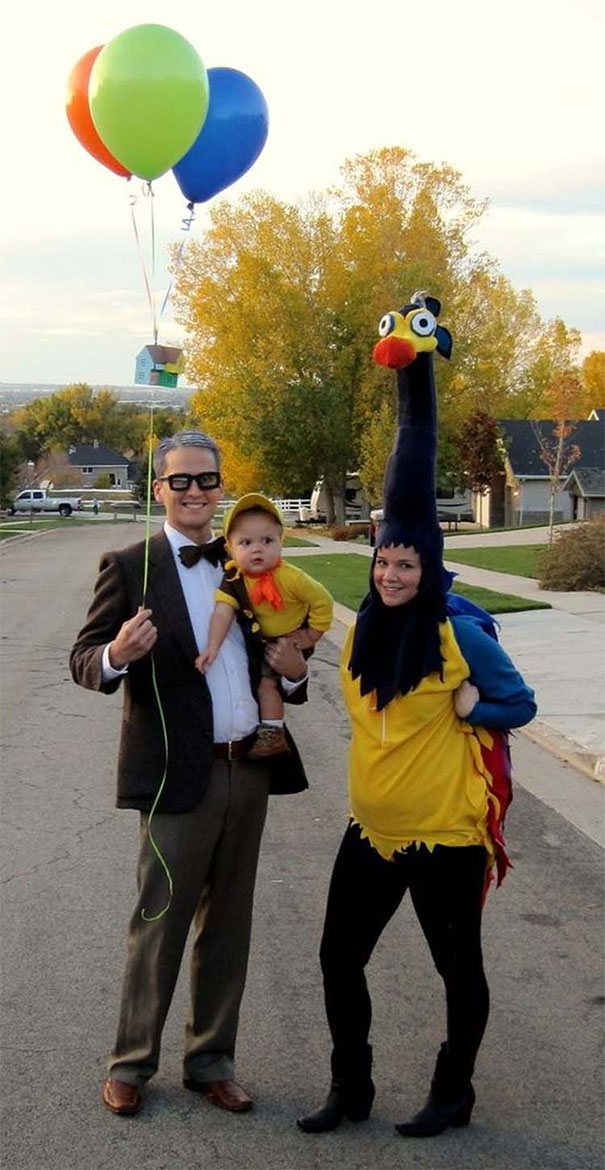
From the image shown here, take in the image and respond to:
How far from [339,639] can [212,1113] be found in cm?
1355

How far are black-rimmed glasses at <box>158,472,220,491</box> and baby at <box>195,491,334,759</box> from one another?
12 centimetres

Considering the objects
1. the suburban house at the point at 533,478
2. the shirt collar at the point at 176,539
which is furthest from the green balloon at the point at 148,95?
the suburban house at the point at 533,478

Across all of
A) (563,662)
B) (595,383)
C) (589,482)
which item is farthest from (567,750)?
(595,383)

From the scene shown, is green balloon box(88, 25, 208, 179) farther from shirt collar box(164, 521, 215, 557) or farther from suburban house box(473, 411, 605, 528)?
suburban house box(473, 411, 605, 528)

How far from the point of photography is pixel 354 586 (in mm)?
22312

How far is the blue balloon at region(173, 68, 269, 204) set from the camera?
4809mm

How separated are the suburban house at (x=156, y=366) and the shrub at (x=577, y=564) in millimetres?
18536

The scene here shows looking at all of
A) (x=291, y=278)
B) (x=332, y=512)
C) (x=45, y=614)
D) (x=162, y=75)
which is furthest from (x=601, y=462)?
(x=162, y=75)

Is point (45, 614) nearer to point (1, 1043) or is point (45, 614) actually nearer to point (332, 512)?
point (1, 1043)

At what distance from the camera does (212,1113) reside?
164 inches

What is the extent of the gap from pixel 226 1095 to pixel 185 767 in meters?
1.06

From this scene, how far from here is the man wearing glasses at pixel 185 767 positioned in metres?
4.07

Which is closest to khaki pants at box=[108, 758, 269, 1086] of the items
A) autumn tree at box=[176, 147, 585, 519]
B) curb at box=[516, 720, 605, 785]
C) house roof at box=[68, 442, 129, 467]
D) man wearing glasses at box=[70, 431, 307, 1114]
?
man wearing glasses at box=[70, 431, 307, 1114]

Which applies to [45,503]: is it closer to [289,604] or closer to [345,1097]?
[289,604]
